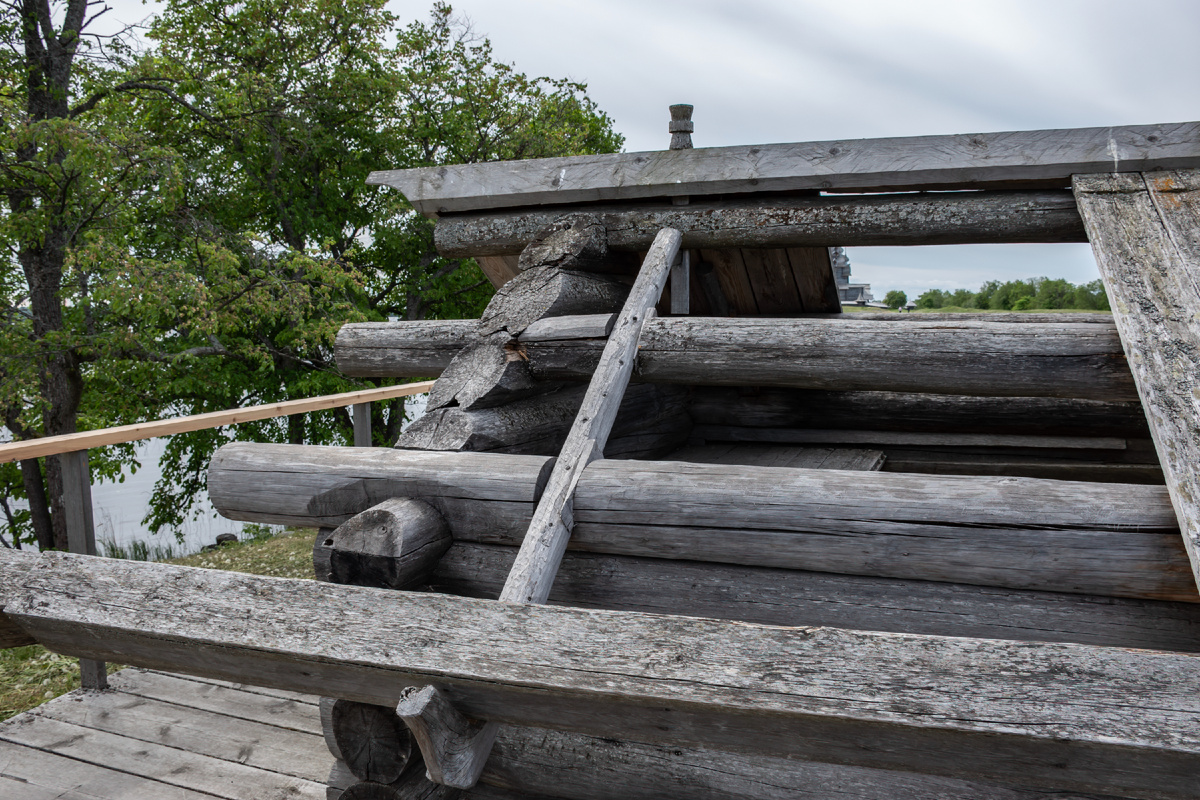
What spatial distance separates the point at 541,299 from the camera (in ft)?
10.7

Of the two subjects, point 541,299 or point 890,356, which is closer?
point 890,356

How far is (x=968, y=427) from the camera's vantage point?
4.08m

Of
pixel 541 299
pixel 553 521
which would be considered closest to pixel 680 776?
pixel 553 521

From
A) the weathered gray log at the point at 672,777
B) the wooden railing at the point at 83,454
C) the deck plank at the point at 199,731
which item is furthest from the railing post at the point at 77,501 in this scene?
the weathered gray log at the point at 672,777

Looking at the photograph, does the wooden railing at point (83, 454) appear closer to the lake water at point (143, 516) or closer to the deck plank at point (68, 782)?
the deck plank at point (68, 782)

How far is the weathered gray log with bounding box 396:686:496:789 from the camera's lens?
152 cm

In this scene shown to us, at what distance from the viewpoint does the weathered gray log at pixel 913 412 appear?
12.6ft

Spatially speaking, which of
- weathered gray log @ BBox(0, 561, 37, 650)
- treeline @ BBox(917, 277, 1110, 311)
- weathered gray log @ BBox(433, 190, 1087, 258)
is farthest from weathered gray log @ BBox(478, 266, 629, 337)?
treeline @ BBox(917, 277, 1110, 311)

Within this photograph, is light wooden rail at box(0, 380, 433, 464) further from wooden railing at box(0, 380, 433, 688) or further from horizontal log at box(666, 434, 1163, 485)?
horizontal log at box(666, 434, 1163, 485)

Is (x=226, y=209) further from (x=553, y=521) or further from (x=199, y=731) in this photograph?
(x=553, y=521)

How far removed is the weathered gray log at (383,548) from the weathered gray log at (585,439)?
0.35 meters

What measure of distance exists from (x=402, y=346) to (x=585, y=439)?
173cm

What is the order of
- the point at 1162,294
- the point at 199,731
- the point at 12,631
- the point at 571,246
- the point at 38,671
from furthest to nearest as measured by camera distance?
the point at 38,671 < the point at 199,731 < the point at 571,246 < the point at 1162,294 < the point at 12,631

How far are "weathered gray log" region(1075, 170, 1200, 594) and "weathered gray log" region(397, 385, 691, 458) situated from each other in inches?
73.0
